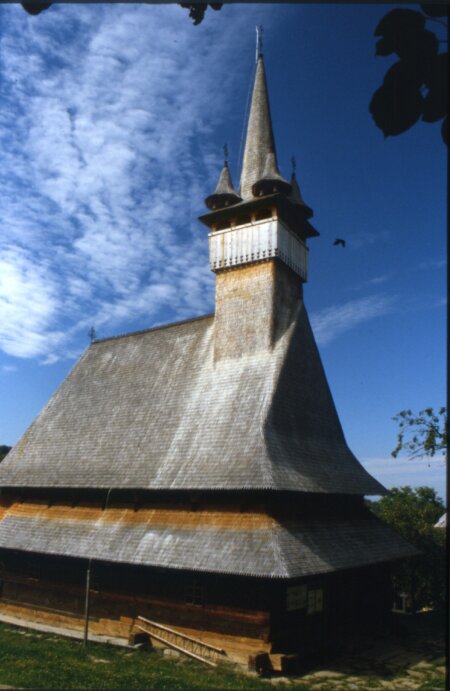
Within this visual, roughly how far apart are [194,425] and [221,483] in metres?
3.44

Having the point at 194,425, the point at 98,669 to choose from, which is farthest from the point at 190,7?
the point at 194,425

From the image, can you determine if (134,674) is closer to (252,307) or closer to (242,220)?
(252,307)

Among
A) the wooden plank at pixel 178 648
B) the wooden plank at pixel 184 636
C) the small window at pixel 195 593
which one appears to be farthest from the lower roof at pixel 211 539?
the wooden plank at pixel 178 648

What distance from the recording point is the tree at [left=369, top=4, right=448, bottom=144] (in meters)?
2.54

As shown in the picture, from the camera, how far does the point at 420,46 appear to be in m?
2.57

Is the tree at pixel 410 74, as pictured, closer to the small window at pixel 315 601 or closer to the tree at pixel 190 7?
the tree at pixel 190 7

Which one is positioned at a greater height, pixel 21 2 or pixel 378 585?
pixel 21 2

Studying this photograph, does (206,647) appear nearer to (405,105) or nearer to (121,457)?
(121,457)

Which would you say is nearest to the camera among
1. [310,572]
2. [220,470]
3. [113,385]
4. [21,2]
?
[21,2]

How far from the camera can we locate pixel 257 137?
79.6 ft

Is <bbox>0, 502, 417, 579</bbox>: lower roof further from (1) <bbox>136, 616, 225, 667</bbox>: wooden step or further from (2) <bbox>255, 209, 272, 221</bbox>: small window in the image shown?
(2) <bbox>255, 209, 272, 221</bbox>: small window

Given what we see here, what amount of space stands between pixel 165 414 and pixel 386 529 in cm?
955

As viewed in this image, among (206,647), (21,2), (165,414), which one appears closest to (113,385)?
(165,414)

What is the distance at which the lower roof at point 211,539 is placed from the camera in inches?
572
